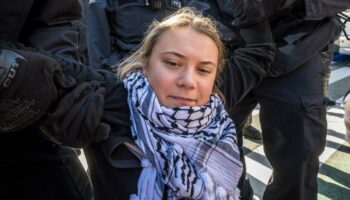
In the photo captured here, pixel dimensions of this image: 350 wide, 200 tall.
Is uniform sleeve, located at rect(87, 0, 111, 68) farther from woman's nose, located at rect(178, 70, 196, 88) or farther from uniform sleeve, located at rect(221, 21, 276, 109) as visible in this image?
woman's nose, located at rect(178, 70, 196, 88)

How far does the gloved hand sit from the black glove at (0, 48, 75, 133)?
1039 mm

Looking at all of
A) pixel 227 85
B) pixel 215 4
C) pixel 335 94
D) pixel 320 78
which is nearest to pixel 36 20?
pixel 227 85

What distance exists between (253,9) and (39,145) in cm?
106

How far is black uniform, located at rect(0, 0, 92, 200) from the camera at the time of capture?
1.39 meters

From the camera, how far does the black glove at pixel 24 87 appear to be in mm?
1057

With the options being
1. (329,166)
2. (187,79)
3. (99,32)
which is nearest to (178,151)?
(187,79)

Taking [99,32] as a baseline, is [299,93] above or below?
below

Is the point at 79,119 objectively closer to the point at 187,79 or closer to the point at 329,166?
the point at 187,79

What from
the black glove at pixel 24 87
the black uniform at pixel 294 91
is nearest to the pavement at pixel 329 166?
the black uniform at pixel 294 91

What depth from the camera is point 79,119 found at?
49.1 inches

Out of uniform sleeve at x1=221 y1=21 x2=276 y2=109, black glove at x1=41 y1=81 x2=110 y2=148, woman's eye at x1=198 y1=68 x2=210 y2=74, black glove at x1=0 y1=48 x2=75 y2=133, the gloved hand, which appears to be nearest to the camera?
black glove at x1=0 y1=48 x2=75 y2=133

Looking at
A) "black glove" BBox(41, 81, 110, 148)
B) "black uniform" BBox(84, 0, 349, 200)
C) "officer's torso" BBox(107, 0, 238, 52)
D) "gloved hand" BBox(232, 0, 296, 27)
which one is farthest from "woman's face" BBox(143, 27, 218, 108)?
"officer's torso" BBox(107, 0, 238, 52)

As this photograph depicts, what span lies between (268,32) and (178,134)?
828 mm

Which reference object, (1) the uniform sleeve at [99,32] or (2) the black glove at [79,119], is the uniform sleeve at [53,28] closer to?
(2) the black glove at [79,119]
